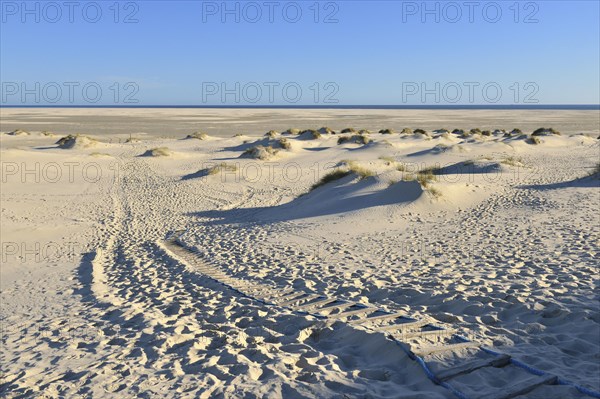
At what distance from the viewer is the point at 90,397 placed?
4238 mm


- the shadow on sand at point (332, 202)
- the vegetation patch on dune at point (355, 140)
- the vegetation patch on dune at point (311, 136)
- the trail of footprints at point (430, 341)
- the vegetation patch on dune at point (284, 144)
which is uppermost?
the vegetation patch on dune at point (311, 136)

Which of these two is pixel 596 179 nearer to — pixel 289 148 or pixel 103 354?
pixel 103 354

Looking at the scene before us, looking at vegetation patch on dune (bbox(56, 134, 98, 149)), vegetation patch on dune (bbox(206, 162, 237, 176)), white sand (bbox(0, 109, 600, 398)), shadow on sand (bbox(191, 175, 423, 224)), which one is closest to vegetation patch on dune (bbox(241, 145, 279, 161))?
vegetation patch on dune (bbox(206, 162, 237, 176))

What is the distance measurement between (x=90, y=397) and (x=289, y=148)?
27.5m

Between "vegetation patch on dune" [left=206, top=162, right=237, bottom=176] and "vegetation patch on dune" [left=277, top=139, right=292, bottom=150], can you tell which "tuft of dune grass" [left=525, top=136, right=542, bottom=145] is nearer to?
"vegetation patch on dune" [left=277, top=139, right=292, bottom=150]

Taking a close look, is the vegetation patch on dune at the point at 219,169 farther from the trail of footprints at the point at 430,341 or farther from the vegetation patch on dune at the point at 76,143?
the trail of footprints at the point at 430,341

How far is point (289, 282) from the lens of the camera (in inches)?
300

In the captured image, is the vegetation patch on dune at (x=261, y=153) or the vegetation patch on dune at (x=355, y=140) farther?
the vegetation patch on dune at (x=355, y=140)

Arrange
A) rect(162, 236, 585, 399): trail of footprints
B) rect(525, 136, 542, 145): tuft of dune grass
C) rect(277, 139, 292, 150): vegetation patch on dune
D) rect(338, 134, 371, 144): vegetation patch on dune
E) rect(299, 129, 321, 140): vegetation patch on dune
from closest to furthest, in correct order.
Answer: rect(162, 236, 585, 399): trail of footprints → rect(277, 139, 292, 150): vegetation patch on dune → rect(525, 136, 542, 145): tuft of dune grass → rect(338, 134, 371, 144): vegetation patch on dune → rect(299, 129, 321, 140): vegetation patch on dune

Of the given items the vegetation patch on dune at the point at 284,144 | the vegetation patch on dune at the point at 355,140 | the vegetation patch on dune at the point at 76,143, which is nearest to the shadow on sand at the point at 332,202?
the vegetation patch on dune at the point at 284,144

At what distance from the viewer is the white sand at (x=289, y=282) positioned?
177 inches

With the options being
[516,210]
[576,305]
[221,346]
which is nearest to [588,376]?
[576,305]

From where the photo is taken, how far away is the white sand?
4.51m

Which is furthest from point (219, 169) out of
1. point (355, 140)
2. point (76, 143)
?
point (76, 143)
